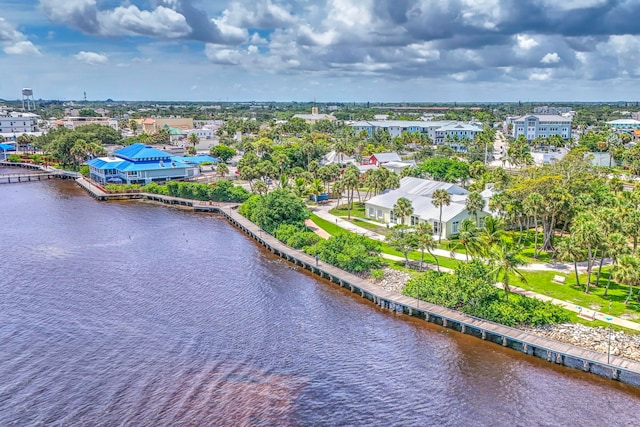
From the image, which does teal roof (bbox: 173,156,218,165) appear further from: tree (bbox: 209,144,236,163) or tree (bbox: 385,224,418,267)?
tree (bbox: 385,224,418,267)

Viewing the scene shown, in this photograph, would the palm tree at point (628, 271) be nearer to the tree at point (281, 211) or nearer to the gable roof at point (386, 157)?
the tree at point (281, 211)

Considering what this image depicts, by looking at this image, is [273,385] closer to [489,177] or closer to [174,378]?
[174,378]

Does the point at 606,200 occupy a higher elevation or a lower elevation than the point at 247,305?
higher

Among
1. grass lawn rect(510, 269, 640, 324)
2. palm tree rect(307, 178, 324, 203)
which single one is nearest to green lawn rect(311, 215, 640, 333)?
grass lawn rect(510, 269, 640, 324)

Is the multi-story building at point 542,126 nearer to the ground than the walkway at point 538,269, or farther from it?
farther from it

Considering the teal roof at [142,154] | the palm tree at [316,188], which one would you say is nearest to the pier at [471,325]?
the palm tree at [316,188]

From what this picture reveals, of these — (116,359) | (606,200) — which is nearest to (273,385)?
(116,359)
